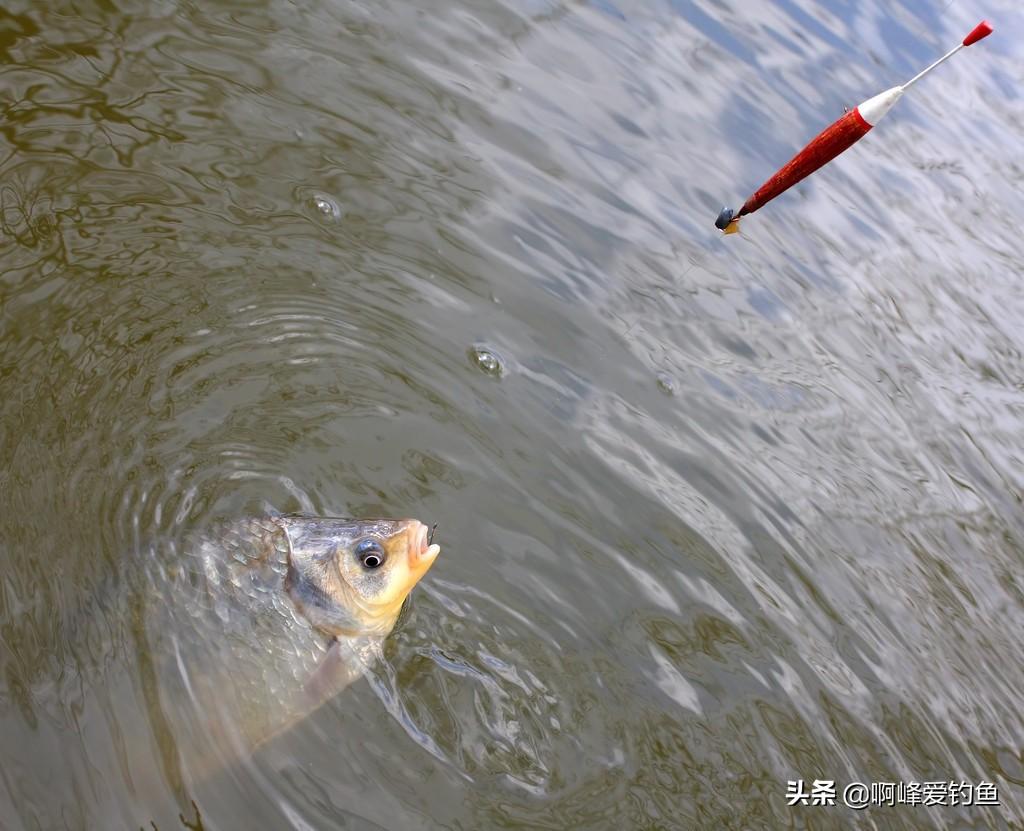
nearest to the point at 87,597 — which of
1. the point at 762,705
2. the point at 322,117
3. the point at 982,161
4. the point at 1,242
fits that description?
the point at 1,242

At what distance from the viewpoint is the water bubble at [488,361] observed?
14.7 feet

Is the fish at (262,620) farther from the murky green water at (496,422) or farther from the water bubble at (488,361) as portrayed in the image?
the water bubble at (488,361)

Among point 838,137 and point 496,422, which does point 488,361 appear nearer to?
point 496,422

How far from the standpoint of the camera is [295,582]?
3211 millimetres

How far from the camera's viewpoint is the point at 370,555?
10.5 feet

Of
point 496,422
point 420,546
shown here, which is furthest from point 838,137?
point 420,546

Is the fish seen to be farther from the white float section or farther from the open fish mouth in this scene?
the white float section

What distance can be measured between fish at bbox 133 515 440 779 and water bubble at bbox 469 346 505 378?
4.34ft

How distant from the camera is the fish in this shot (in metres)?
2.94

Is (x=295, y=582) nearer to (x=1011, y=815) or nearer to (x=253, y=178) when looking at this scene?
(x=253, y=178)

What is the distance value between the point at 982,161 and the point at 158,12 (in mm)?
6542

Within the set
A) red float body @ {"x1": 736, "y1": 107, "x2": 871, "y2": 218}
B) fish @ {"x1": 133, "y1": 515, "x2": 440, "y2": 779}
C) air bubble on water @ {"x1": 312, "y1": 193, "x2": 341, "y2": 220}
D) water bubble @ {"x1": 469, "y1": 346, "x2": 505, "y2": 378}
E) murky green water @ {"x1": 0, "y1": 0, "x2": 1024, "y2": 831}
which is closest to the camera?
fish @ {"x1": 133, "y1": 515, "x2": 440, "y2": 779}

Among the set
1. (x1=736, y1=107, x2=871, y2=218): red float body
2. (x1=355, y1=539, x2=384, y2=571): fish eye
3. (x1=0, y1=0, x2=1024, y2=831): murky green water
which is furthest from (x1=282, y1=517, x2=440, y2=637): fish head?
(x1=736, y1=107, x2=871, y2=218): red float body

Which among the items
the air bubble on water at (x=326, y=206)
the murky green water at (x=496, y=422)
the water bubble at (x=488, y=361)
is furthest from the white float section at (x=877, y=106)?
the air bubble on water at (x=326, y=206)
